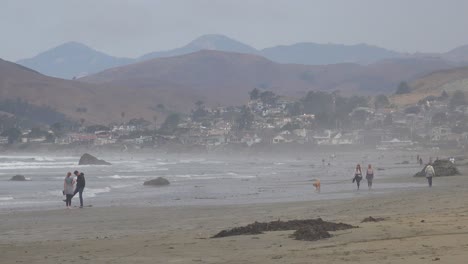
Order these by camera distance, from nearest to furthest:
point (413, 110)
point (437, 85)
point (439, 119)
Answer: point (439, 119)
point (413, 110)
point (437, 85)

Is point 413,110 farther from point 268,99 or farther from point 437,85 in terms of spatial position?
point 268,99

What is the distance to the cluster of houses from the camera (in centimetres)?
11188

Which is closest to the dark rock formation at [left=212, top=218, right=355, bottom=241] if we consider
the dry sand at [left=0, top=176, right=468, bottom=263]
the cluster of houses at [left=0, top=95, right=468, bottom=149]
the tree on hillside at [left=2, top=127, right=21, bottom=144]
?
the dry sand at [left=0, top=176, right=468, bottom=263]

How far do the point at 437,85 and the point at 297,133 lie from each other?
6329 cm

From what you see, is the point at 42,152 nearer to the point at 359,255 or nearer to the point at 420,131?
the point at 420,131

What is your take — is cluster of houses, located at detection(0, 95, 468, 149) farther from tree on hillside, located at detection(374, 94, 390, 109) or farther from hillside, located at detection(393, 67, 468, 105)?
hillside, located at detection(393, 67, 468, 105)

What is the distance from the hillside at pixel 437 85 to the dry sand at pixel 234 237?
422ft

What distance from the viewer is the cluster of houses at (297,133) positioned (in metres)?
→ 112

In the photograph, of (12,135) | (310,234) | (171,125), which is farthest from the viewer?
(171,125)

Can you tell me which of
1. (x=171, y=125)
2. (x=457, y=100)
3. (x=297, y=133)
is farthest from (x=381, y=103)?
(x=171, y=125)

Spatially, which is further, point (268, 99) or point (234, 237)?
point (268, 99)

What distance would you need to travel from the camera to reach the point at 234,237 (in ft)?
42.0

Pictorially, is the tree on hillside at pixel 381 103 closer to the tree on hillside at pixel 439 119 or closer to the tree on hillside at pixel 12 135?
the tree on hillside at pixel 439 119

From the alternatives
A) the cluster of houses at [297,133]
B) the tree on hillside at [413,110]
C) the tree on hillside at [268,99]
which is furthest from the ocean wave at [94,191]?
the tree on hillside at [268,99]
